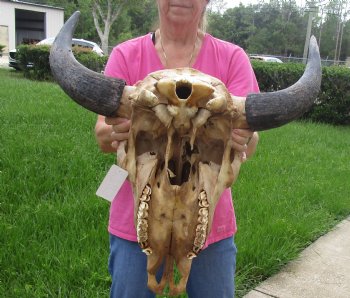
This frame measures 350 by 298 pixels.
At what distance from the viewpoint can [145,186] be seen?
1709 millimetres

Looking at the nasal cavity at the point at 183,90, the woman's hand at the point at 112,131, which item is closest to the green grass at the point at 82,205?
the woman's hand at the point at 112,131

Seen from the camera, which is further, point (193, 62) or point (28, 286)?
point (28, 286)

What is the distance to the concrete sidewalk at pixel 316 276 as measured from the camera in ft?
13.5

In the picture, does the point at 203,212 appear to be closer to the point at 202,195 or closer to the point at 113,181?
the point at 202,195

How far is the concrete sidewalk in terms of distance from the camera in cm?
412

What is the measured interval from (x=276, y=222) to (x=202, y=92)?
11.7ft

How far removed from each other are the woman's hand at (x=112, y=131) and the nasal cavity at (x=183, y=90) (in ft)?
1.01

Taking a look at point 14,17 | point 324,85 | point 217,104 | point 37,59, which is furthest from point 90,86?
point 14,17

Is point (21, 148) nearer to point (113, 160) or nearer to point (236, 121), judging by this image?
point (113, 160)

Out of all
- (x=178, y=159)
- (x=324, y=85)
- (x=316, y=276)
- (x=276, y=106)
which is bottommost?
(x=316, y=276)

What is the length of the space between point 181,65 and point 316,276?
287cm

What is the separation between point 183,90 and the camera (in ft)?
5.30

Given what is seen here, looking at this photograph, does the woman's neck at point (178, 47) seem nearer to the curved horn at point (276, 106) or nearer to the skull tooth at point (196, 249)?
the curved horn at point (276, 106)

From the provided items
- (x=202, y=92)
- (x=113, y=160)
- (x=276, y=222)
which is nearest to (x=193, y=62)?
(x=202, y=92)
